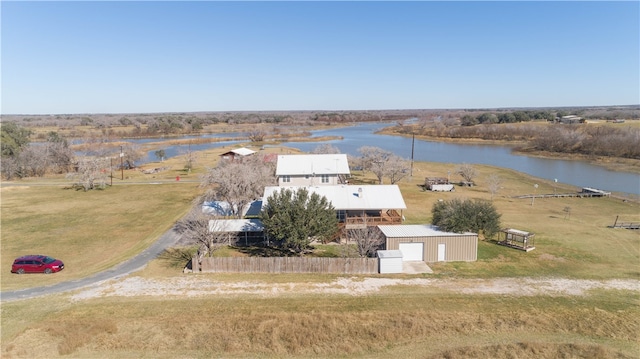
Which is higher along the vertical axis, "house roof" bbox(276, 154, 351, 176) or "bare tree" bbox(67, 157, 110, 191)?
"house roof" bbox(276, 154, 351, 176)

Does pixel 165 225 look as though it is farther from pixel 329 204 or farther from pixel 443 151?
pixel 443 151

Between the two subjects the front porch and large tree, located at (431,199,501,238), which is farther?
the front porch

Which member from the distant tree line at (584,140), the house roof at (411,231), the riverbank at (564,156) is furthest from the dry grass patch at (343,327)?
the distant tree line at (584,140)

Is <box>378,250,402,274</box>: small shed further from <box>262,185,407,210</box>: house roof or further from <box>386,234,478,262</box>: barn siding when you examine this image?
<box>262,185,407,210</box>: house roof

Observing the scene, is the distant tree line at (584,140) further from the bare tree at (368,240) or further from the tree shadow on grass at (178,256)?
the tree shadow on grass at (178,256)

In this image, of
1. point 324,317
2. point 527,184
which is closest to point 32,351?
point 324,317

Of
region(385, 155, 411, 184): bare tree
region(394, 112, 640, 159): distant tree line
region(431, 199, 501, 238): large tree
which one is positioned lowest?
region(431, 199, 501, 238): large tree

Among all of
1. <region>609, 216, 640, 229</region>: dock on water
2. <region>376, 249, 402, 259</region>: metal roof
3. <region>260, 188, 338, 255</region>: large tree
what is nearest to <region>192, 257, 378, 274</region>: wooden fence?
<region>376, 249, 402, 259</region>: metal roof
